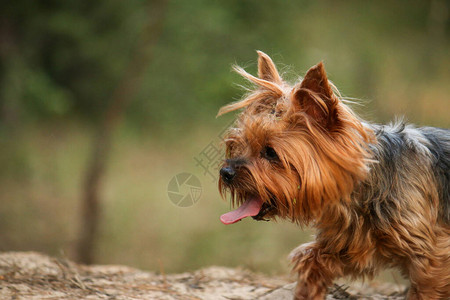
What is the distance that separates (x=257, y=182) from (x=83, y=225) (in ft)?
24.7

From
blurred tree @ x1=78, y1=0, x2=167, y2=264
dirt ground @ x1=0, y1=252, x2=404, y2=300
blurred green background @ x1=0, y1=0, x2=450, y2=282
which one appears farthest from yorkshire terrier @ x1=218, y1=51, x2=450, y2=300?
blurred tree @ x1=78, y1=0, x2=167, y2=264

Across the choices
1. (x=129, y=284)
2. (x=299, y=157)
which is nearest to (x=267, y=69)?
(x=299, y=157)

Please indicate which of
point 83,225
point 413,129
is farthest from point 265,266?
point 413,129

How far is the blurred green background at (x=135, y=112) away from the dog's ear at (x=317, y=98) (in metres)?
5.23

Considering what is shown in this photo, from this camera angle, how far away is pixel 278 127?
3.81 meters

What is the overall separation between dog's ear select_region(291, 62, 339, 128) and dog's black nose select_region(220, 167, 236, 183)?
0.60m

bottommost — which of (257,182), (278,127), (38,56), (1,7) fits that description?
(257,182)

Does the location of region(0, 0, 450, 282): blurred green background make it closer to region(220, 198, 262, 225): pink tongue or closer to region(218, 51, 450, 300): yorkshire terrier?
region(218, 51, 450, 300): yorkshire terrier

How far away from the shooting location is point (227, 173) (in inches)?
150

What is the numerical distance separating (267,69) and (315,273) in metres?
1.58

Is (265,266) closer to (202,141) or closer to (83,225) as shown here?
(83,225)

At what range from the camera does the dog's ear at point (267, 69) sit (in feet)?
14.0

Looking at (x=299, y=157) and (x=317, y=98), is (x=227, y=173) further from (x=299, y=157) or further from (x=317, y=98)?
(x=317, y=98)

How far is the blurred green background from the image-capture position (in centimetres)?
1062
